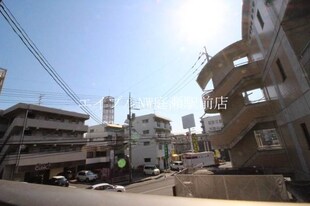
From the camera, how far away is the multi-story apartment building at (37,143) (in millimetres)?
23109

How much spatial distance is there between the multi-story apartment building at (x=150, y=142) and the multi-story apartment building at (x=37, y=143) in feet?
42.3

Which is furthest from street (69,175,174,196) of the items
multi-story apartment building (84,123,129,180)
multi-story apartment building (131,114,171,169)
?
multi-story apartment building (131,114,171,169)

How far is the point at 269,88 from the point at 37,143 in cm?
2813

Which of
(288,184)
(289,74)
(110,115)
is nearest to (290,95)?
(289,74)

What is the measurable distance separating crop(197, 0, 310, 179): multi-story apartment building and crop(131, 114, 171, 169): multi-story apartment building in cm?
2264

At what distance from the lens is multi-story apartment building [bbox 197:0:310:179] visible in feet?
26.7

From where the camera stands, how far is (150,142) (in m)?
40.8

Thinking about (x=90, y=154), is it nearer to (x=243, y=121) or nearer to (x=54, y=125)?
(x=54, y=125)

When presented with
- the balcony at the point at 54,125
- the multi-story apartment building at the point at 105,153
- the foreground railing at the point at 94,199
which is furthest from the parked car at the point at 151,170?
the foreground railing at the point at 94,199

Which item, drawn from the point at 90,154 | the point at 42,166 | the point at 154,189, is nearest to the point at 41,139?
the point at 42,166

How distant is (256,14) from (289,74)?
17.6ft

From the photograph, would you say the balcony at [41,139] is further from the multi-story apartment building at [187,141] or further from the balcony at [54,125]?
the multi-story apartment building at [187,141]

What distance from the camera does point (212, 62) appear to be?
19.4 metres

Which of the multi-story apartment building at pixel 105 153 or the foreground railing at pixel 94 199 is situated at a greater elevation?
the multi-story apartment building at pixel 105 153
